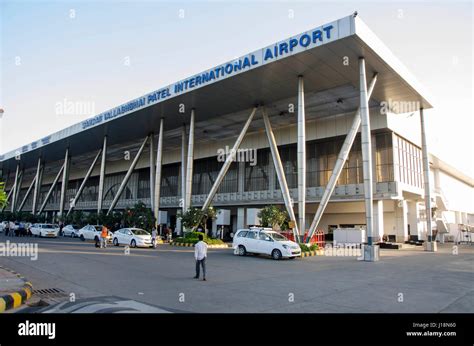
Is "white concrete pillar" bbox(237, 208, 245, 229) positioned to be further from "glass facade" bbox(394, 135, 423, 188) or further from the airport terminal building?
"glass facade" bbox(394, 135, 423, 188)

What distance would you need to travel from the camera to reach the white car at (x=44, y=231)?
39500 mm

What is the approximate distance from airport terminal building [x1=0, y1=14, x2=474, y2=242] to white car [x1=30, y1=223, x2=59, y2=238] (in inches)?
323

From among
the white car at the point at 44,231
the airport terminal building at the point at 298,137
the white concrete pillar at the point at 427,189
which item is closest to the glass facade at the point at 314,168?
the airport terminal building at the point at 298,137

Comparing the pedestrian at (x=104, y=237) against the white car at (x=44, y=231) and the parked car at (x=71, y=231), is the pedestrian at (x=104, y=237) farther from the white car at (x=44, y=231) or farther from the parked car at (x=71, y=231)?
the parked car at (x=71, y=231)

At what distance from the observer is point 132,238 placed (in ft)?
89.4

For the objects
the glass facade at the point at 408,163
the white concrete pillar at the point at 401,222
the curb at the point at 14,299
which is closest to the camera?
the curb at the point at 14,299

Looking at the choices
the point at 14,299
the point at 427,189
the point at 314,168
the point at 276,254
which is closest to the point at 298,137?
the point at 276,254

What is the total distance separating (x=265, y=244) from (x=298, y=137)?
10194 millimetres

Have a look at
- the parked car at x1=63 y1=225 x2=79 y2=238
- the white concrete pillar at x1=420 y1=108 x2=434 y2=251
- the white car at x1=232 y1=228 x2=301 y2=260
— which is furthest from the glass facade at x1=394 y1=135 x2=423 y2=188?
the parked car at x1=63 y1=225 x2=79 y2=238

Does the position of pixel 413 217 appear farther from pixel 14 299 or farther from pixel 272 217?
pixel 14 299

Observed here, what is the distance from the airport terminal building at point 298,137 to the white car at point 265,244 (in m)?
6.11

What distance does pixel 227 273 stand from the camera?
14258 millimetres

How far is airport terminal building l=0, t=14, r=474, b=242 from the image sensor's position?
85.4 feet
